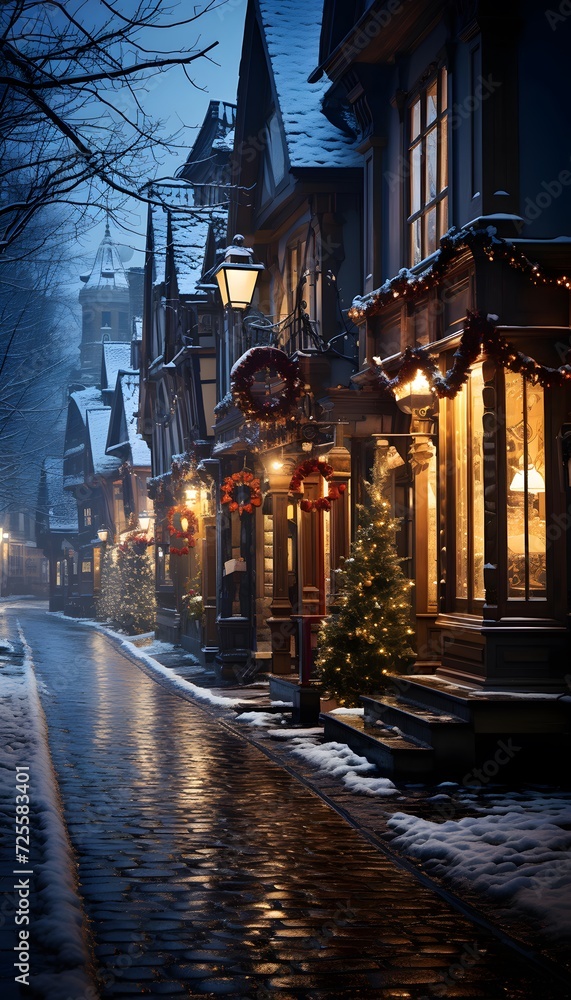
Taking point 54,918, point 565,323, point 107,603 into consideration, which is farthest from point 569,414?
point 107,603

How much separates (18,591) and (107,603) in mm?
52883

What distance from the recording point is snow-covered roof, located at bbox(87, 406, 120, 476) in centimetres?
6247

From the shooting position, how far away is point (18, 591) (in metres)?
105

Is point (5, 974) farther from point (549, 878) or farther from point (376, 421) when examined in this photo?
point (376, 421)

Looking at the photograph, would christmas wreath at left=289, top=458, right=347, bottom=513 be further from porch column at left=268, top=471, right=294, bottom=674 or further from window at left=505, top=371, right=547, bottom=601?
window at left=505, top=371, right=547, bottom=601

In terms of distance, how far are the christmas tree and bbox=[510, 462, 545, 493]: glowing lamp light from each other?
303cm

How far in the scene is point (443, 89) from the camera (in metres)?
15.1

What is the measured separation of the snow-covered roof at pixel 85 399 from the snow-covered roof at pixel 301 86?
1908 inches

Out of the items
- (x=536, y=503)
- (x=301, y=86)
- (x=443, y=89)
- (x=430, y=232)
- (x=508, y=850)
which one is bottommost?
(x=508, y=850)

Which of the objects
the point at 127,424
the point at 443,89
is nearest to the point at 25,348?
the point at 127,424

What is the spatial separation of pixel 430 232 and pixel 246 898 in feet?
32.0

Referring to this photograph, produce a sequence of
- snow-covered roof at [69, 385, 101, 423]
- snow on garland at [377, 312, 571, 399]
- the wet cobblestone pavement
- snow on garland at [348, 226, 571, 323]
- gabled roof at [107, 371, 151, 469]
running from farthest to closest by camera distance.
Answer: snow-covered roof at [69, 385, 101, 423]
gabled roof at [107, 371, 151, 469]
snow on garland at [348, 226, 571, 323]
snow on garland at [377, 312, 571, 399]
the wet cobblestone pavement

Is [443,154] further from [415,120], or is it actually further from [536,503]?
[536,503]

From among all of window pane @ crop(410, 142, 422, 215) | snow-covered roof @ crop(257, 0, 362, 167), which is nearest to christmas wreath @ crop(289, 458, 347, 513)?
window pane @ crop(410, 142, 422, 215)
